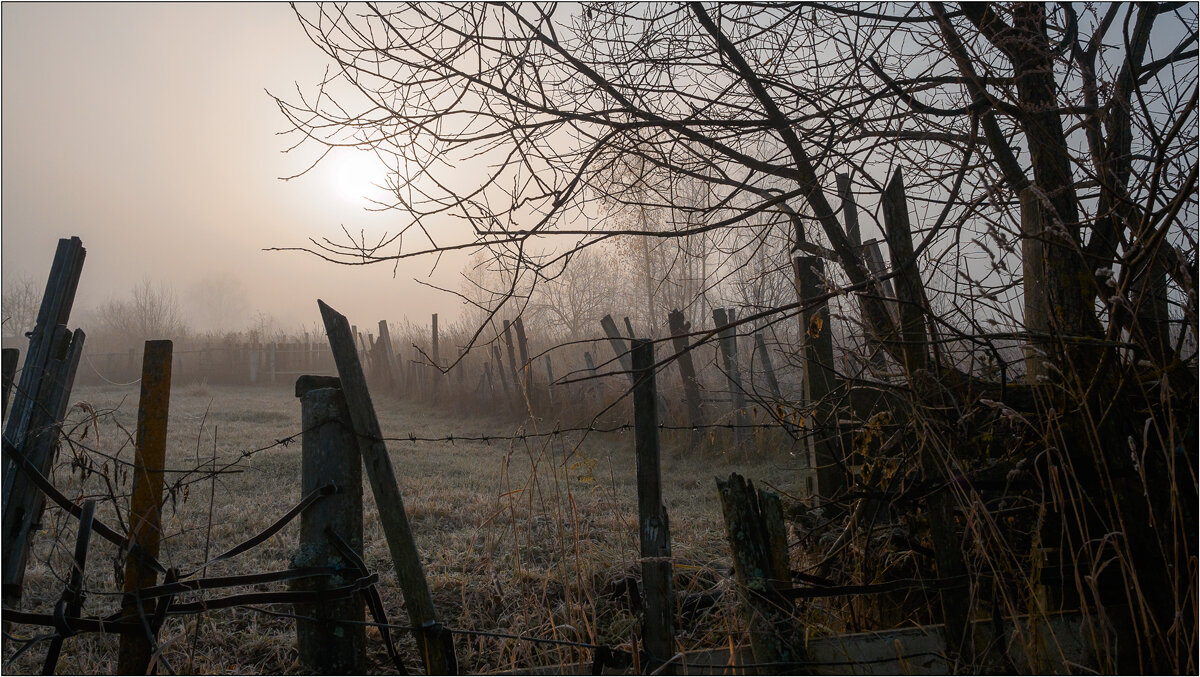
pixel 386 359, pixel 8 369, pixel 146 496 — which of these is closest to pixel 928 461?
pixel 146 496

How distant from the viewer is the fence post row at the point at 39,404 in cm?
237

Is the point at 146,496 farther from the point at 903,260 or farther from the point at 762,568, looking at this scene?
the point at 903,260

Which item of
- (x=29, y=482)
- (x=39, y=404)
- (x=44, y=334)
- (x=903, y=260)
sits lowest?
(x=29, y=482)

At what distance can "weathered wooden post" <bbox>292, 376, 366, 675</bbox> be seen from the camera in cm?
193

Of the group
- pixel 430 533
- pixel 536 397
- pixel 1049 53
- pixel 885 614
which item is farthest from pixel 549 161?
pixel 536 397

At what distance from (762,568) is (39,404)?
2423mm

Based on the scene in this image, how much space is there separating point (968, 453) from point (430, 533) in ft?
12.0

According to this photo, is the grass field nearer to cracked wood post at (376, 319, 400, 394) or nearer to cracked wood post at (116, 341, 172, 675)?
cracked wood post at (116, 341, 172, 675)

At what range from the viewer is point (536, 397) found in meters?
11.8

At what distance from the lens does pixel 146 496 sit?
1923 mm

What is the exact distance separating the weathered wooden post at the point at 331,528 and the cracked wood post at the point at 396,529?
0.04m

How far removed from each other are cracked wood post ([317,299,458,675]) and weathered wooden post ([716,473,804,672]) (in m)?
0.85

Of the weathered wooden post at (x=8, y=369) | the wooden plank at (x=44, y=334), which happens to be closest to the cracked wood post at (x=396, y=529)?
the wooden plank at (x=44, y=334)

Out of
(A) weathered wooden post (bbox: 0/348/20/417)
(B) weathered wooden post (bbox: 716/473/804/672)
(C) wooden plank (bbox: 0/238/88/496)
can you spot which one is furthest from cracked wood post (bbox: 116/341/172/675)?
(B) weathered wooden post (bbox: 716/473/804/672)
